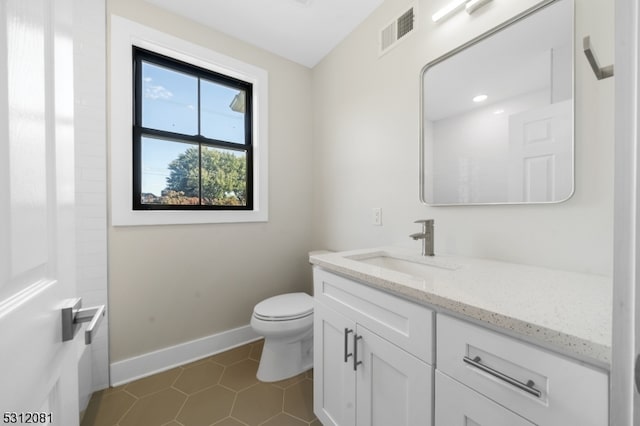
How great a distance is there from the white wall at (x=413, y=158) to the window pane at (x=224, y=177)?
2.27 feet

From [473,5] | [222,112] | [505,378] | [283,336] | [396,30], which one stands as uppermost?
[396,30]

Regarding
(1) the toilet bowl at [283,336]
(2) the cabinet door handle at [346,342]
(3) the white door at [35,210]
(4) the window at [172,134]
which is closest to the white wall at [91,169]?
(4) the window at [172,134]

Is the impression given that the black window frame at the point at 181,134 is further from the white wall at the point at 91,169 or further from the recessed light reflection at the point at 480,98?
the recessed light reflection at the point at 480,98

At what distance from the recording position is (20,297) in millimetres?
369

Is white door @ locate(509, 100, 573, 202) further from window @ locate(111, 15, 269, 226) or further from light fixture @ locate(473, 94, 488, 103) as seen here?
window @ locate(111, 15, 269, 226)

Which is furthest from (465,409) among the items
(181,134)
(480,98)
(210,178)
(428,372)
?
(181,134)

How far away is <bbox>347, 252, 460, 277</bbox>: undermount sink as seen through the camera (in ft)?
3.79

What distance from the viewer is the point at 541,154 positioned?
3.28ft

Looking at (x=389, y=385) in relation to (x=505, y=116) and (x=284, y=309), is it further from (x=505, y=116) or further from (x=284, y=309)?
(x=505, y=116)

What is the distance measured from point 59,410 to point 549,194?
5.24 ft

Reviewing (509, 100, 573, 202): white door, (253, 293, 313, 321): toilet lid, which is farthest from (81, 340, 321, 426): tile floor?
(509, 100, 573, 202): white door

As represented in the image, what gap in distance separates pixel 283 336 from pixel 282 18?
2.22 meters

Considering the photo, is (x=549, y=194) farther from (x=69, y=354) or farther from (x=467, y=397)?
(x=69, y=354)

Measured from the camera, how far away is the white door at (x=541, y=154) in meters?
0.93
